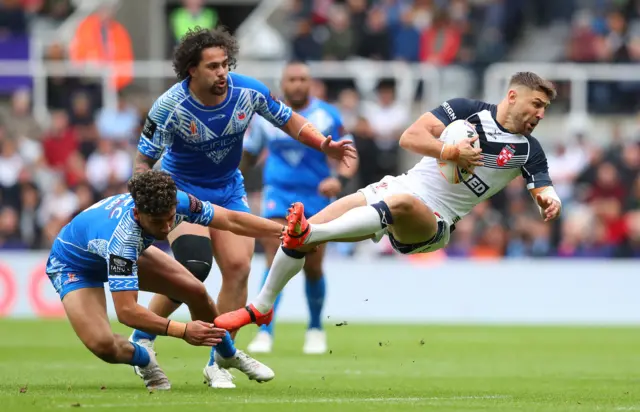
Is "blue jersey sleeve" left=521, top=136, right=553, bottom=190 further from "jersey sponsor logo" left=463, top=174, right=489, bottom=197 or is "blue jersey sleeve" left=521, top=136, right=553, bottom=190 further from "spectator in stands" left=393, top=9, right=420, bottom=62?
"spectator in stands" left=393, top=9, right=420, bottom=62

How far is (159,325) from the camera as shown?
8711 mm

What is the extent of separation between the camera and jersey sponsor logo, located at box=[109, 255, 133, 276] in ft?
28.6

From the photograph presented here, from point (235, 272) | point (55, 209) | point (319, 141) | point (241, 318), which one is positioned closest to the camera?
point (241, 318)

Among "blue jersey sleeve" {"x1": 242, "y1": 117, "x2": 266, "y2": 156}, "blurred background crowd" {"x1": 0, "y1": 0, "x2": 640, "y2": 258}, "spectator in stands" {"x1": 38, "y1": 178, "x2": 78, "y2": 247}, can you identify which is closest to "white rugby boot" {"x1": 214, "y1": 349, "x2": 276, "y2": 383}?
"blue jersey sleeve" {"x1": 242, "y1": 117, "x2": 266, "y2": 156}

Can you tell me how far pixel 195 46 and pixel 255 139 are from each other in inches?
148

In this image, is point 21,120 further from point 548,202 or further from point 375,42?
point 548,202

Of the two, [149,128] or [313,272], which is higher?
[149,128]

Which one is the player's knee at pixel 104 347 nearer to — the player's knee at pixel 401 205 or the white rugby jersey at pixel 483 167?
the player's knee at pixel 401 205

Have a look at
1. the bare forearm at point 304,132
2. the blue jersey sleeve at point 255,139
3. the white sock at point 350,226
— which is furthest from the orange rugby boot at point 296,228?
the blue jersey sleeve at point 255,139

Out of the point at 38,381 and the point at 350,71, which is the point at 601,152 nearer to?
the point at 350,71

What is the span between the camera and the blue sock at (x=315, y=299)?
13461mm

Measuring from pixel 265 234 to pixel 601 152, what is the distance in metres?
12.4

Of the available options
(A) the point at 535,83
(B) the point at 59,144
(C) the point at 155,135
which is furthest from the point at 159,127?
(B) the point at 59,144

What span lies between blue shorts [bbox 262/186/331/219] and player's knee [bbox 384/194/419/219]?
154 inches
